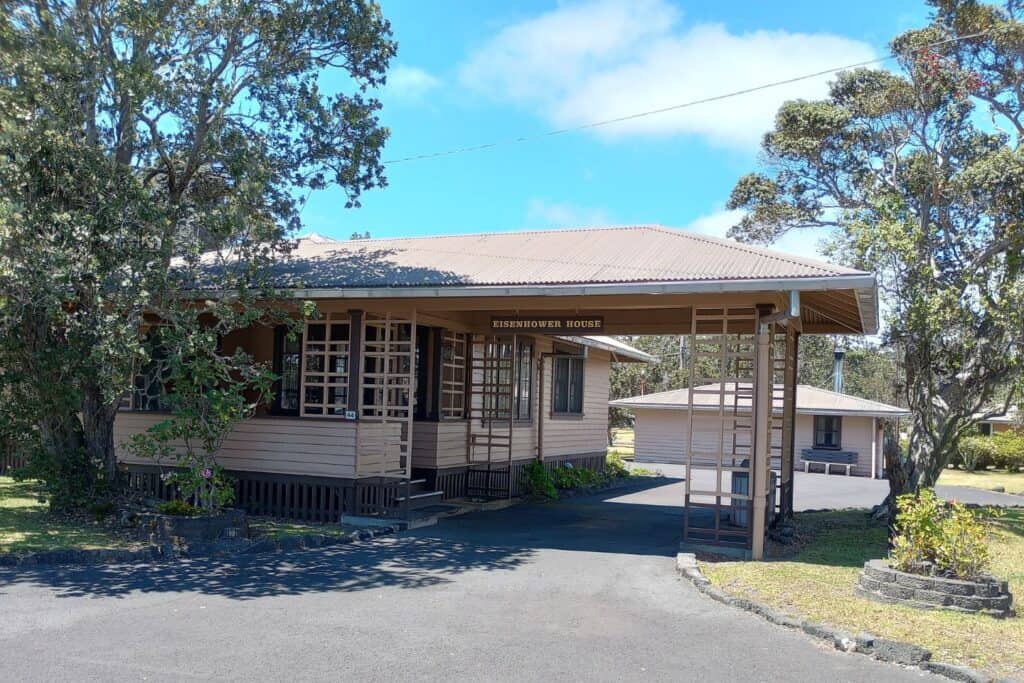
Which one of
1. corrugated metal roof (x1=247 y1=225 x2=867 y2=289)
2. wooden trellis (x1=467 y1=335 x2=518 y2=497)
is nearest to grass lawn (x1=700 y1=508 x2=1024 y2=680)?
corrugated metal roof (x1=247 y1=225 x2=867 y2=289)

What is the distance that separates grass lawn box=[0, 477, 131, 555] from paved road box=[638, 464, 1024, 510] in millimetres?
11642

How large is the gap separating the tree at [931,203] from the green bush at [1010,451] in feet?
68.7

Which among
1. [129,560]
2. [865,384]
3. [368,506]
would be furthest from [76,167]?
[865,384]

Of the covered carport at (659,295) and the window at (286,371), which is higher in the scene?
the covered carport at (659,295)

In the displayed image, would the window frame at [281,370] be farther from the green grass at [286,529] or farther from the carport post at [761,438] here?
the carport post at [761,438]

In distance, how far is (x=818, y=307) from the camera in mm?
13703

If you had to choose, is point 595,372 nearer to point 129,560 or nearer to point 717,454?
point 717,454

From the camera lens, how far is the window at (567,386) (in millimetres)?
22203

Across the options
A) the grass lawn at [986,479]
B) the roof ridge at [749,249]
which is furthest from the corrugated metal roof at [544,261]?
the grass lawn at [986,479]

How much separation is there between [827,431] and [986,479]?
5.72 meters

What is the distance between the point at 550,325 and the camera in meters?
14.4

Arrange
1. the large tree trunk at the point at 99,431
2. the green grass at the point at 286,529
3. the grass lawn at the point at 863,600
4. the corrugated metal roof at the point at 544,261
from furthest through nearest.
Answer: the large tree trunk at the point at 99,431 < the green grass at the point at 286,529 < the corrugated metal roof at the point at 544,261 < the grass lawn at the point at 863,600

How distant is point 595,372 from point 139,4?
16058 millimetres

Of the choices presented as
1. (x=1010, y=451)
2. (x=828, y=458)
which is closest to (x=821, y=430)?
(x=828, y=458)
